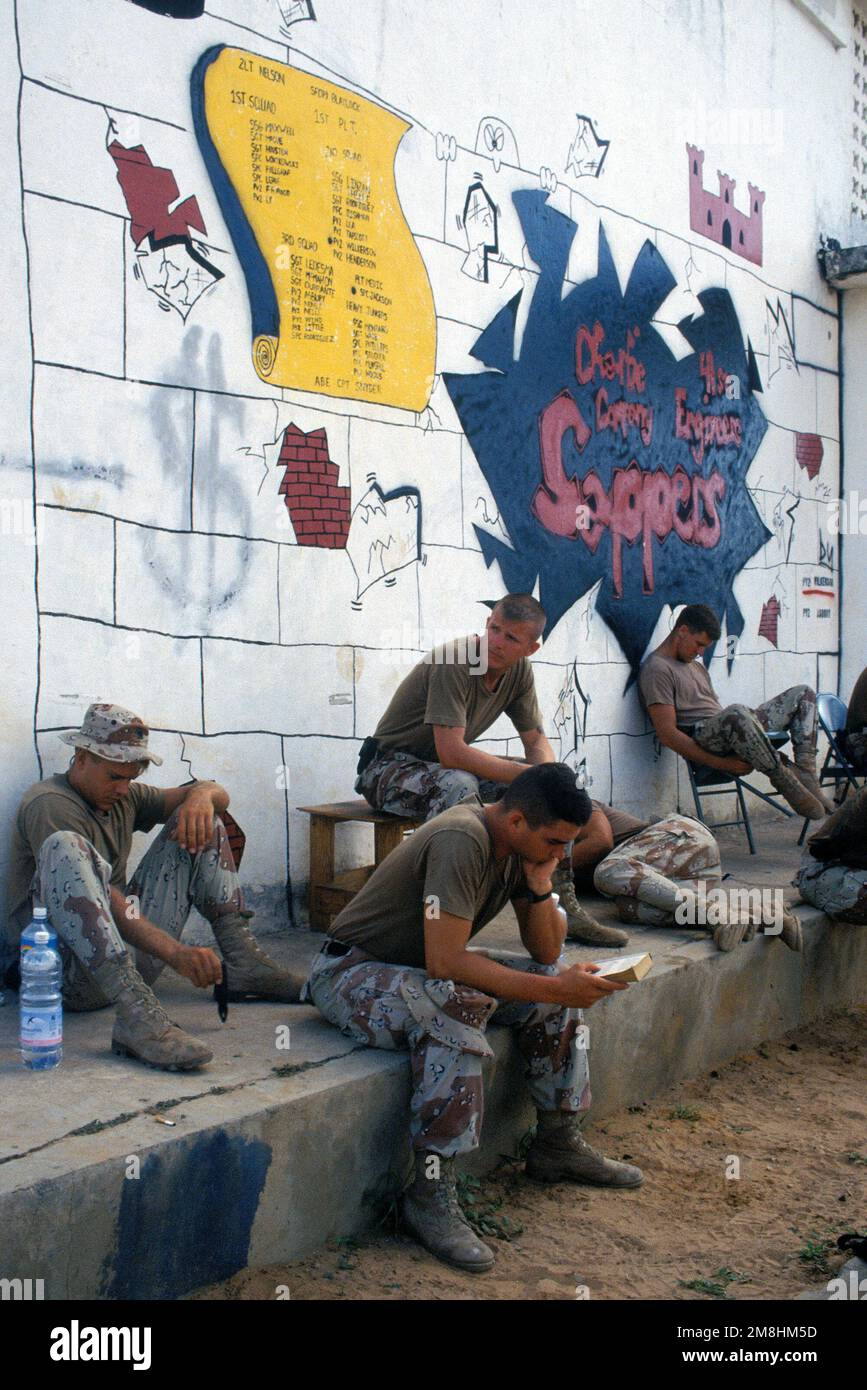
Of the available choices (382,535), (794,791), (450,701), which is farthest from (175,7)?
(794,791)

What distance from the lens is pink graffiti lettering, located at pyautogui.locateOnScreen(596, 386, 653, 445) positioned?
6945 mm

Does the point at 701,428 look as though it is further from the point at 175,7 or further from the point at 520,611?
the point at 175,7

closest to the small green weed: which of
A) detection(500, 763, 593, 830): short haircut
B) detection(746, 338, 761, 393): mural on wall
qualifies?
detection(500, 763, 593, 830): short haircut

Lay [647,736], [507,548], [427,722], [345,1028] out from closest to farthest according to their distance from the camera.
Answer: [345,1028], [427,722], [507,548], [647,736]

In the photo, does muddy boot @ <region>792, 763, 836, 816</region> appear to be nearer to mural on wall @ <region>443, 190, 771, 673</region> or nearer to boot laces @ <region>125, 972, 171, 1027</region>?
mural on wall @ <region>443, 190, 771, 673</region>

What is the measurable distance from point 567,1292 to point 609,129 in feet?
19.6

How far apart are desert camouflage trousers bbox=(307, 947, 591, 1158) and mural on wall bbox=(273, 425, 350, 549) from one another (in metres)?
1.96

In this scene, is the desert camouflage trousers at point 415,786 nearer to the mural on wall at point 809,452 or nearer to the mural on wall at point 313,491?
the mural on wall at point 313,491

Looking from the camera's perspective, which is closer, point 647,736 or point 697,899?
point 697,899

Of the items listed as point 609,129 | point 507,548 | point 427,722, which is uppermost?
point 609,129

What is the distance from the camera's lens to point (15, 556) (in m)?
4.12

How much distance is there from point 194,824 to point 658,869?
2.26 m
